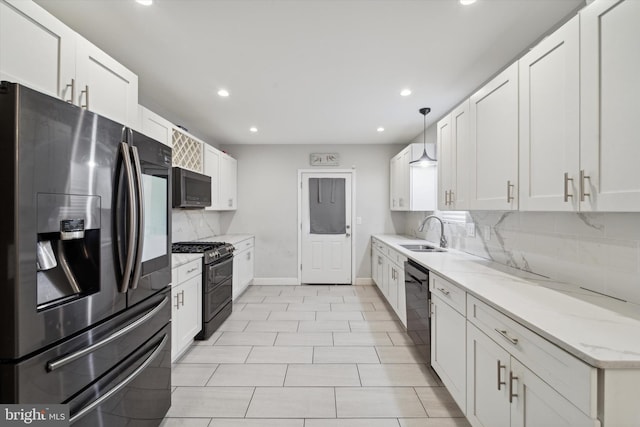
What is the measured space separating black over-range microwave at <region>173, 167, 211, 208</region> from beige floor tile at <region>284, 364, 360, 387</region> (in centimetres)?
200

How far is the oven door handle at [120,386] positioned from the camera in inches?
44.0

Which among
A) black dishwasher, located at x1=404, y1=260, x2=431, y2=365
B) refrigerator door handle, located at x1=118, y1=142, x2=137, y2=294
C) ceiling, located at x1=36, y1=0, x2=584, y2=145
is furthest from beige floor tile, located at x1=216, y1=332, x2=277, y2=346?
ceiling, located at x1=36, y1=0, x2=584, y2=145

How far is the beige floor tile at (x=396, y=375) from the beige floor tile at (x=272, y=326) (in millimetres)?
1090

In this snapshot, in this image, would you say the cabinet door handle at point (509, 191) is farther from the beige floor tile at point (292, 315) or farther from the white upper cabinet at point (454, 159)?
the beige floor tile at point (292, 315)

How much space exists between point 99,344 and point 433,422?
1.92 m

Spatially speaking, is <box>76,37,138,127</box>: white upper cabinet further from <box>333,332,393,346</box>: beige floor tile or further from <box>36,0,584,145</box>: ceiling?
<box>333,332,393,346</box>: beige floor tile

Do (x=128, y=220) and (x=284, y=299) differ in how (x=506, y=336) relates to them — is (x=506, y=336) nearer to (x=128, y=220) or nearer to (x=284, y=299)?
(x=128, y=220)

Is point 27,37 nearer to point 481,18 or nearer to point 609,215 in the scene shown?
point 481,18

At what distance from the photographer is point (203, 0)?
1.68 metres

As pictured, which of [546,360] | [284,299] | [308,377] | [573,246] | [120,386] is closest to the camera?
[546,360]

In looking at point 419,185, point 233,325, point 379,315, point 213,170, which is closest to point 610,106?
point 419,185

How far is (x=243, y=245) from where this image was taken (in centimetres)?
456

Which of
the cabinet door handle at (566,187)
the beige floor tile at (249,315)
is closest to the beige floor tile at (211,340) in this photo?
the beige floor tile at (249,315)

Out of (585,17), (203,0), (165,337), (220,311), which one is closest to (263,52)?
(203,0)
